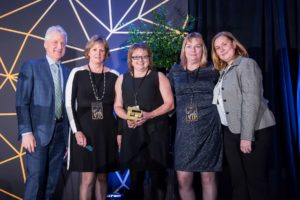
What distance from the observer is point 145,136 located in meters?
2.77

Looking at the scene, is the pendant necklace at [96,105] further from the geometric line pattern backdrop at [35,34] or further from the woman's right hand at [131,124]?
the geometric line pattern backdrop at [35,34]

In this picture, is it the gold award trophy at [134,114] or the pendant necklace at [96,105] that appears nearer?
the gold award trophy at [134,114]

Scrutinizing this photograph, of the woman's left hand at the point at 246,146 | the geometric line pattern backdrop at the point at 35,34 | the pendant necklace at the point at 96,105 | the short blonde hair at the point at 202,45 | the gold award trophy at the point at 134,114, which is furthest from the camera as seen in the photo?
the geometric line pattern backdrop at the point at 35,34

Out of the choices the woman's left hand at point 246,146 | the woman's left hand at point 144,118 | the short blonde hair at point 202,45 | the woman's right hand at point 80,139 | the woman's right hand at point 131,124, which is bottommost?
the woman's left hand at point 246,146

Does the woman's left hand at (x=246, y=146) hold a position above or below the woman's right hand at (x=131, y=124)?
below

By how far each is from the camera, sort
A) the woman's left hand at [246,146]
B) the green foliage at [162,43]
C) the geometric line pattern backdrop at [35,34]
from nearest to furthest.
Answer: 1. the woman's left hand at [246,146]
2. the green foliage at [162,43]
3. the geometric line pattern backdrop at [35,34]

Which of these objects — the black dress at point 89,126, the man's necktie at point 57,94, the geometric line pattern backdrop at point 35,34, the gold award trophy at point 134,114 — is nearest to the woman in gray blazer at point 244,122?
the gold award trophy at point 134,114

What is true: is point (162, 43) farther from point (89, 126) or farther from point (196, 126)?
point (89, 126)

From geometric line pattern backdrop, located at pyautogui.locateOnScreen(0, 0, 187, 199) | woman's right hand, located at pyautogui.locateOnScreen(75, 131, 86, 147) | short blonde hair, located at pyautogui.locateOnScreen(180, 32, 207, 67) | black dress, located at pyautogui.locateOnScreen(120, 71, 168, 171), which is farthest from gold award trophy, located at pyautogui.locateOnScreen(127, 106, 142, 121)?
geometric line pattern backdrop, located at pyautogui.locateOnScreen(0, 0, 187, 199)

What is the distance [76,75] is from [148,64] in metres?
0.58

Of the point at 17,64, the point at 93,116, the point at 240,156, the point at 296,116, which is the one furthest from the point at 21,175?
the point at 296,116

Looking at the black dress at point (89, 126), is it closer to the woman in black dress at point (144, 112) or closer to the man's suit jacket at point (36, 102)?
the woman in black dress at point (144, 112)

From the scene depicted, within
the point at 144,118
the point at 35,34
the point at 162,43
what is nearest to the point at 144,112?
the point at 144,118

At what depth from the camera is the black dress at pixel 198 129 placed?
280 centimetres
